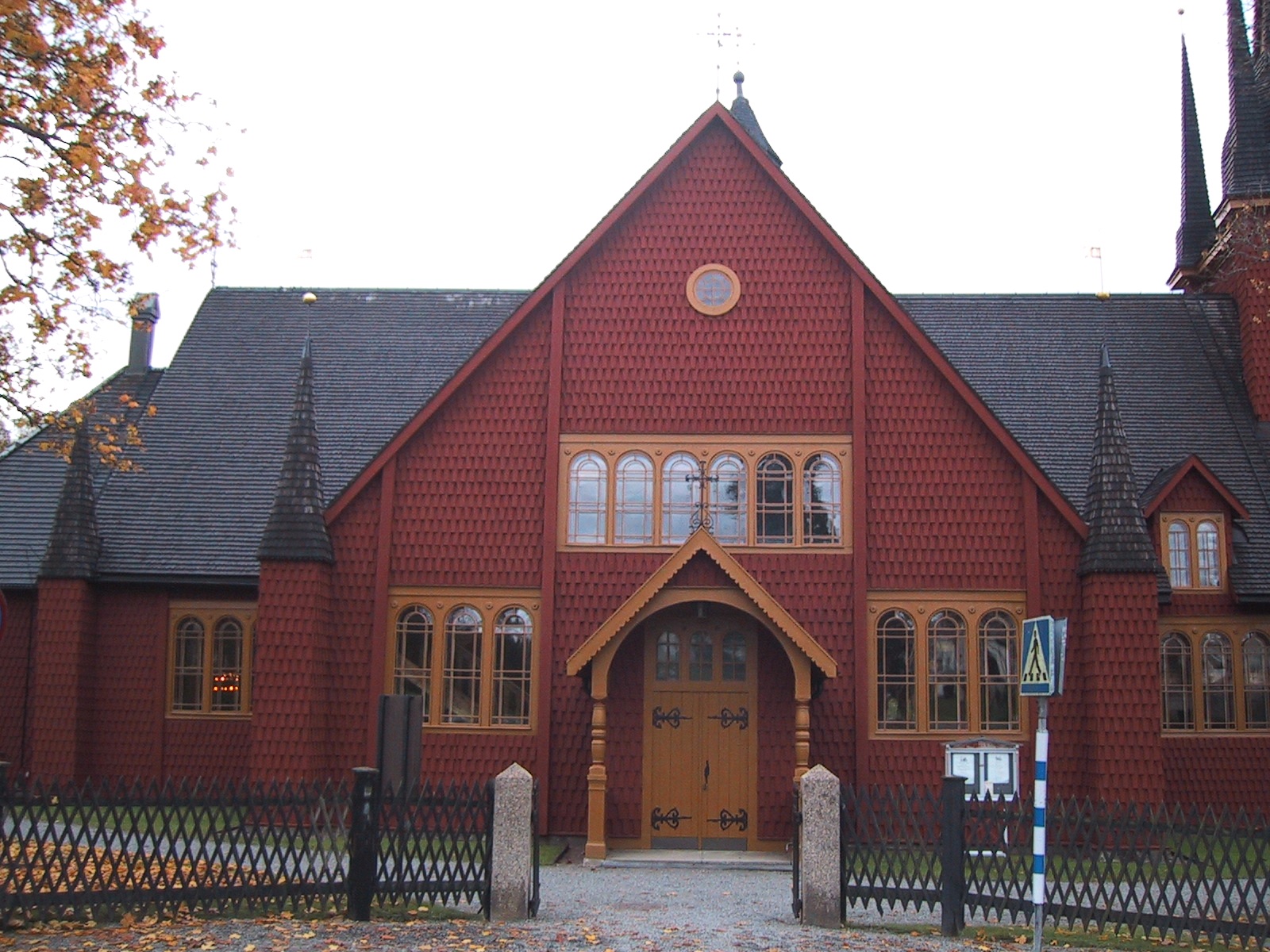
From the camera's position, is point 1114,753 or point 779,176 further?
point 779,176

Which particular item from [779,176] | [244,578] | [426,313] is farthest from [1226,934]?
[426,313]

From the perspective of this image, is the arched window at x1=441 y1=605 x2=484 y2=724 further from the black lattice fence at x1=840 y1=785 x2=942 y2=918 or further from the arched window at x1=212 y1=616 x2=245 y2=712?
the black lattice fence at x1=840 y1=785 x2=942 y2=918

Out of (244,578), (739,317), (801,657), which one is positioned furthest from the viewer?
(244,578)

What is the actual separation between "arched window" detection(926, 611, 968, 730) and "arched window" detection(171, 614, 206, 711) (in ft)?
38.7

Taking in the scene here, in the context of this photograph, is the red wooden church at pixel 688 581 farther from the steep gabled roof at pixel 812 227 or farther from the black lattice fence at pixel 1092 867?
the black lattice fence at pixel 1092 867

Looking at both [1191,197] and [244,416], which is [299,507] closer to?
[244,416]

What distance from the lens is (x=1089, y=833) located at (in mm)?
12742

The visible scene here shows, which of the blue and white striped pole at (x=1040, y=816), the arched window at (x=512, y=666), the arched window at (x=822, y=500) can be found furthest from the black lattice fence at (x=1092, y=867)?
the arched window at (x=512, y=666)

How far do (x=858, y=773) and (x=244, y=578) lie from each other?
1030 centimetres

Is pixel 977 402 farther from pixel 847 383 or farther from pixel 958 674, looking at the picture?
pixel 958 674

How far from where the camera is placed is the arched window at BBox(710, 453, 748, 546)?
19391 millimetres

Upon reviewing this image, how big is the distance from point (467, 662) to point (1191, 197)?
66.2 feet

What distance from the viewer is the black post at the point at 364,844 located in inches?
498

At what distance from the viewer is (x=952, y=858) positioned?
1275 centimetres
